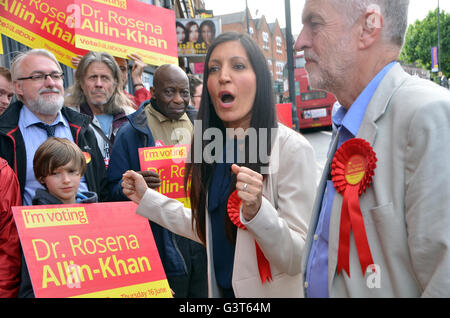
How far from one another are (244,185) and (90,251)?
39.0 inches

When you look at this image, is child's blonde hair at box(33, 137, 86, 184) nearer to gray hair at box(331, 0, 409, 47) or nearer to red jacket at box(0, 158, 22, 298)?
red jacket at box(0, 158, 22, 298)

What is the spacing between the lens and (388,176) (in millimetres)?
1170

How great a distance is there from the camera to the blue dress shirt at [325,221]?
4.44 ft

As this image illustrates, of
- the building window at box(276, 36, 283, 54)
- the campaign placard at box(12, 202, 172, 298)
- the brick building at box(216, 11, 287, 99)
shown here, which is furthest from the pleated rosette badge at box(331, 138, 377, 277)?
the building window at box(276, 36, 283, 54)

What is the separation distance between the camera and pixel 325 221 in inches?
54.6

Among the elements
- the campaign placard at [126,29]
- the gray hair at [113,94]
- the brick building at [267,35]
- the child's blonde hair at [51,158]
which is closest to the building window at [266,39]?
the brick building at [267,35]

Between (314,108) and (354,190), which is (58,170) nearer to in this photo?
(354,190)

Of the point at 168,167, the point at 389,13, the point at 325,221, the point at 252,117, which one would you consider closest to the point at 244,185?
the point at 325,221

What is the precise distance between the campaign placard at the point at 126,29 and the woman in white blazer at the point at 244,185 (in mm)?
1903

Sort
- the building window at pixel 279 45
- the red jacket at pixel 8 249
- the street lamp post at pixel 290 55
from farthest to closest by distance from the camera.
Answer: the building window at pixel 279 45 < the street lamp post at pixel 290 55 < the red jacket at pixel 8 249

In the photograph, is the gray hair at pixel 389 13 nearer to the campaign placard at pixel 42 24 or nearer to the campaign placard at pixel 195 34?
the campaign placard at pixel 42 24

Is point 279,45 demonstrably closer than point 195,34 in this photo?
No

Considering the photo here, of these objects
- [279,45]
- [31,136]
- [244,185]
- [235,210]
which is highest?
[279,45]

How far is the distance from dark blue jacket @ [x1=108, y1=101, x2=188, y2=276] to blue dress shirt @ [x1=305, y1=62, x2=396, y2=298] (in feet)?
5.58
